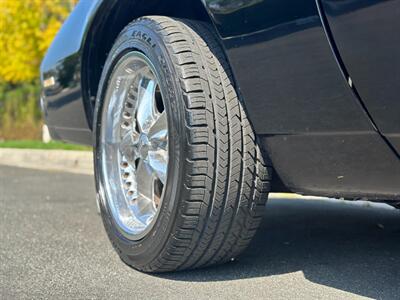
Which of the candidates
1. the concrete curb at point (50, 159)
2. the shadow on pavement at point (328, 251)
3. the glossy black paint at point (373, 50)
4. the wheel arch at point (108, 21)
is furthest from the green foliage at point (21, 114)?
the glossy black paint at point (373, 50)

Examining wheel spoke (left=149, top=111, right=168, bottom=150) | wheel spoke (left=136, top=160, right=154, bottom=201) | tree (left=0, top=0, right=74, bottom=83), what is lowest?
tree (left=0, top=0, right=74, bottom=83)

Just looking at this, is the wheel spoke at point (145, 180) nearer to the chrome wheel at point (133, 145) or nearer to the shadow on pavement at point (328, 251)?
the chrome wheel at point (133, 145)

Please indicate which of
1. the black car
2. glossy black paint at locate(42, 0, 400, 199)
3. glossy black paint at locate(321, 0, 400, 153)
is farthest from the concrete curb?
glossy black paint at locate(321, 0, 400, 153)

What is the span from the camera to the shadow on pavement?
229cm

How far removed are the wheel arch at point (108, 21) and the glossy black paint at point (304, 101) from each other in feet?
1.60

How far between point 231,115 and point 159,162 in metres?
0.49

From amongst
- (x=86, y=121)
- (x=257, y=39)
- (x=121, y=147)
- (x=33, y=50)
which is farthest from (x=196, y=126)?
(x=33, y=50)

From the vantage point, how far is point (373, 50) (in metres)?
1.57

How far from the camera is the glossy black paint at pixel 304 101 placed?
1.68 metres

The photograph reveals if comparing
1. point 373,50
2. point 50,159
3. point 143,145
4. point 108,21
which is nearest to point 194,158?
point 143,145

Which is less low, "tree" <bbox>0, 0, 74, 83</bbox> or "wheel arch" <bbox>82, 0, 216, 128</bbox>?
"wheel arch" <bbox>82, 0, 216, 128</bbox>

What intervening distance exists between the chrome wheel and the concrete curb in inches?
173

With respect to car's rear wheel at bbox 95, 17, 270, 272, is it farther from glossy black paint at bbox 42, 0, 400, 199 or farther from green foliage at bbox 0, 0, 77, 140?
green foliage at bbox 0, 0, 77, 140

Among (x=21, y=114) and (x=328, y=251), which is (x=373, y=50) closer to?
(x=328, y=251)
